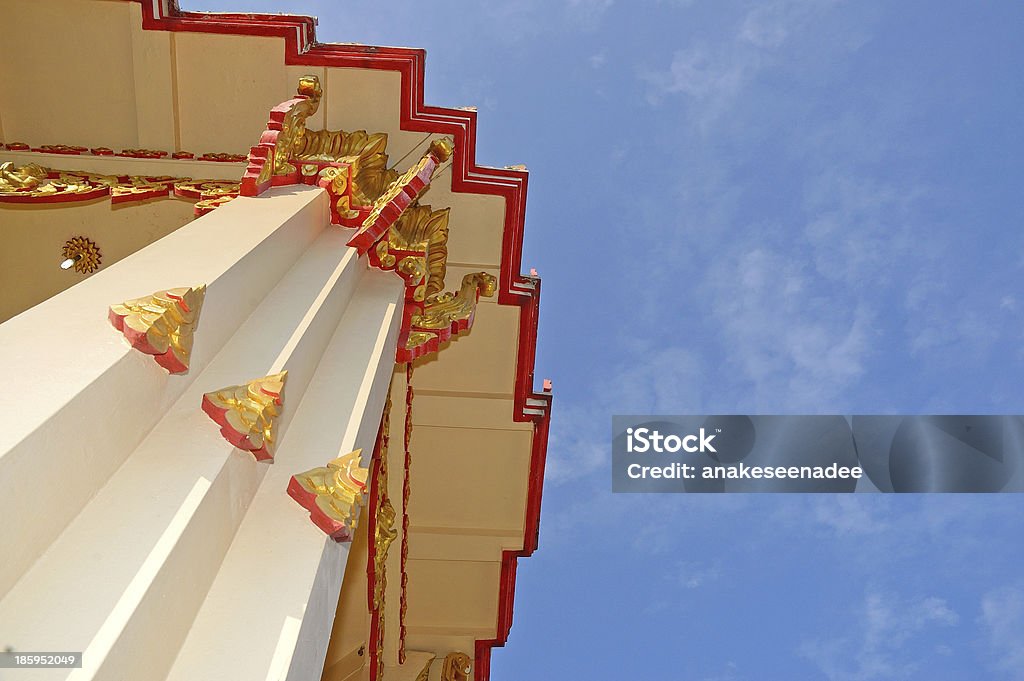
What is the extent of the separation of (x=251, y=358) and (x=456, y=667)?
6.06m

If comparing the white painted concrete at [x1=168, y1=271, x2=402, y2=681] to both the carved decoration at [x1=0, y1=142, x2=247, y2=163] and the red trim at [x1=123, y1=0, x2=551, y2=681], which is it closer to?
the red trim at [x1=123, y1=0, x2=551, y2=681]

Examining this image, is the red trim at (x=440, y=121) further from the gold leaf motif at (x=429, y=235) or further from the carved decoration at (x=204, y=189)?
the carved decoration at (x=204, y=189)

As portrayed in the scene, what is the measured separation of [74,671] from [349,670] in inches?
247

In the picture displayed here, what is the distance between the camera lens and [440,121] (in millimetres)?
6543

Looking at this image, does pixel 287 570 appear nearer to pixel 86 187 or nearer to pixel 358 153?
pixel 358 153

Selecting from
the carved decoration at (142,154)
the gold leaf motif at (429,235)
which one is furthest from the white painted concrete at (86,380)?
the carved decoration at (142,154)

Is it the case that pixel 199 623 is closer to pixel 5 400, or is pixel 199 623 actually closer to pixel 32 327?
pixel 5 400

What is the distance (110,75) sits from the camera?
21.4ft

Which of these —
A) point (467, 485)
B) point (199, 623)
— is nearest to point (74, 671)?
point (199, 623)

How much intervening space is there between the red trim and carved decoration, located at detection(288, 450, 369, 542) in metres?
3.94

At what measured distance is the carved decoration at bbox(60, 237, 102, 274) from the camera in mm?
6344

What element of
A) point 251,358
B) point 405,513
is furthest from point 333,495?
point 405,513

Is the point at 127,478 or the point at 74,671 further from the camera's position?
the point at 127,478

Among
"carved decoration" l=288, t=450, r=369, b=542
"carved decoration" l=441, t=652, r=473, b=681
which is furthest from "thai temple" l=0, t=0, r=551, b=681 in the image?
"carved decoration" l=441, t=652, r=473, b=681
